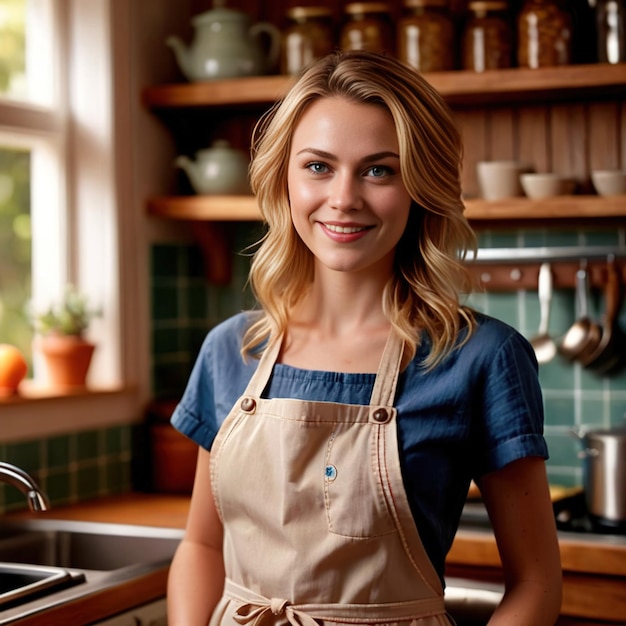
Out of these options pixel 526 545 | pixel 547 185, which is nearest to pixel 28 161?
pixel 547 185

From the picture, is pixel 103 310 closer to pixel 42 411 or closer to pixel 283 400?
pixel 42 411

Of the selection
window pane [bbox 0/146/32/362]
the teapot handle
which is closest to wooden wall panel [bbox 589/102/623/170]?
the teapot handle

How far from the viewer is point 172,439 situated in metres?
3.08

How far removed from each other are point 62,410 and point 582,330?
141cm

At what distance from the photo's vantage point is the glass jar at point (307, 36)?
10.00 feet

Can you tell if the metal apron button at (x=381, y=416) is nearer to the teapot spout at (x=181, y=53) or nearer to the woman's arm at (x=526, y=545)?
the woman's arm at (x=526, y=545)

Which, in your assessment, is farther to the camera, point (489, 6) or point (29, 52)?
point (29, 52)

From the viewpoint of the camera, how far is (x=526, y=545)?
1.54 meters

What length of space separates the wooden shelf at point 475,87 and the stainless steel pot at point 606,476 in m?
0.87

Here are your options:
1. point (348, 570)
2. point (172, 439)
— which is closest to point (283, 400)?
point (348, 570)

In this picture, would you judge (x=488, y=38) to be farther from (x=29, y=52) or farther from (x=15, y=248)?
(x=15, y=248)

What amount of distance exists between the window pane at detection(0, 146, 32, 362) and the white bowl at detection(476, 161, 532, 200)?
123cm

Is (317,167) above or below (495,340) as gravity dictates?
above

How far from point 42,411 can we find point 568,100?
1634 millimetres
